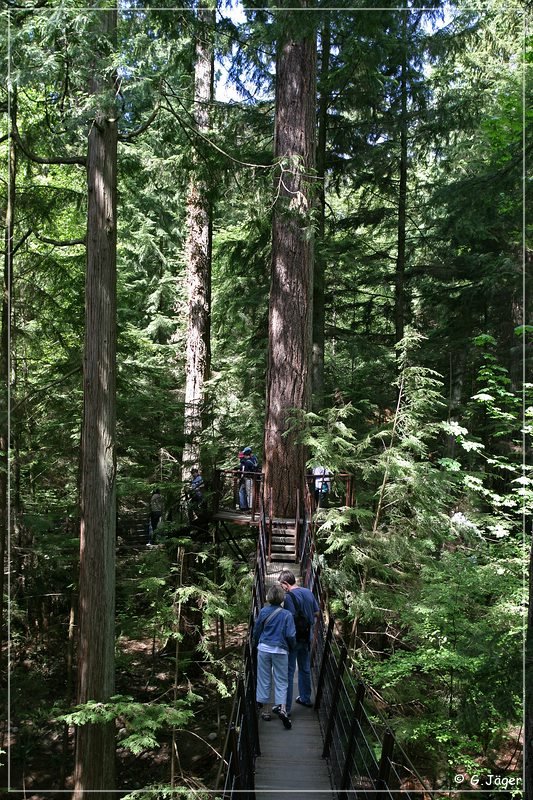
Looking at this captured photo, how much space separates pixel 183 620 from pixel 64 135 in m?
7.96

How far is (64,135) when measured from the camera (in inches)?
373

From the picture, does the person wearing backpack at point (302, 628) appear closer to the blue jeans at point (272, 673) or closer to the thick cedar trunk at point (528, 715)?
the blue jeans at point (272, 673)

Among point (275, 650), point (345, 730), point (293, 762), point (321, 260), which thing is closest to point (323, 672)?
point (275, 650)

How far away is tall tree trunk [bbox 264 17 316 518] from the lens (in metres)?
10.1

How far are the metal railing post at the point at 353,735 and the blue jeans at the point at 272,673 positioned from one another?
112 centimetres

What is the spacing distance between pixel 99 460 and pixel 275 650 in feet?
10.0

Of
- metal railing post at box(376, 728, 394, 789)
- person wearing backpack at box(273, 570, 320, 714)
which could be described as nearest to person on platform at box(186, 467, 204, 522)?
person wearing backpack at box(273, 570, 320, 714)

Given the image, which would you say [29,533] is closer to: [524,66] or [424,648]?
[424,648]

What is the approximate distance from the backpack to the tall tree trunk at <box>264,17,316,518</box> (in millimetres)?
3841

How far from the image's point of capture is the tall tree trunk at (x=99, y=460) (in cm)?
726

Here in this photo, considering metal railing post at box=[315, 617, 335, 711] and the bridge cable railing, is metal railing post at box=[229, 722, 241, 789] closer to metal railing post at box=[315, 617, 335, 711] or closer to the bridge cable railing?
the bridge cable railing

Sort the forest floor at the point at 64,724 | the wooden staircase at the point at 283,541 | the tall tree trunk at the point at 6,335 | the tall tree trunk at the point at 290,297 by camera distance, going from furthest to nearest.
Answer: the forest floor at the point at 64,724 → the tall tree trunk at the point at 290,297 → the tall tree trunk at the point at 6,335 → the wooden staircase at the point at 283,541

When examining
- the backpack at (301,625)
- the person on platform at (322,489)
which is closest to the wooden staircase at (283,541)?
the person on platform at (322,489)

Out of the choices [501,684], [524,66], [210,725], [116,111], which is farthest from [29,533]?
[524,66]
